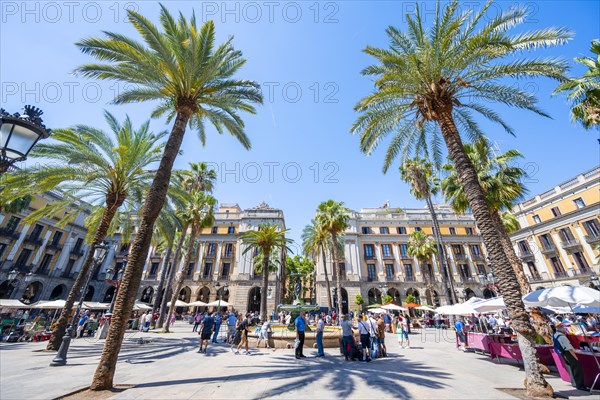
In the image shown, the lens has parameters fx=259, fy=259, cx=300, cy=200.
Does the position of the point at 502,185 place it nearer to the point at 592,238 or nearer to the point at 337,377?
the point at 337,377

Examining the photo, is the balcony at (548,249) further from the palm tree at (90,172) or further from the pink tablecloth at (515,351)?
the palm tree at (90,172)

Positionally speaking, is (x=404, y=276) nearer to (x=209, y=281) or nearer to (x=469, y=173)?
(x=209, y=281)

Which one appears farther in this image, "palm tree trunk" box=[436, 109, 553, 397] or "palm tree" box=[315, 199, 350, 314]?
"palm tree" box=[315, 199, 350, 314]

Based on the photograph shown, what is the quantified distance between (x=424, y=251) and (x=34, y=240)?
51.8 metres

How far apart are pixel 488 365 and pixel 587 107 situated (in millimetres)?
12118

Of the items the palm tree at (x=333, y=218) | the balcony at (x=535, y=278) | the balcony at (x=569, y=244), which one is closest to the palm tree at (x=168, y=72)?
the palm tree at (x=333, y=218)

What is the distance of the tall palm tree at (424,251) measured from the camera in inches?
1422

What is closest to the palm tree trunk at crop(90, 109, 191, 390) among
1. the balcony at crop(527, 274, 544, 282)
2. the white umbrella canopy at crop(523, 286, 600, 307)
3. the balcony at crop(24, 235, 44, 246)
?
the white umbrella canopy at crop(523, 286, 600, 307)

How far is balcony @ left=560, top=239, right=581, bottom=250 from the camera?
32.2 metres

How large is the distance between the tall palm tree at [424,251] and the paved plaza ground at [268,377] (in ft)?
90.3

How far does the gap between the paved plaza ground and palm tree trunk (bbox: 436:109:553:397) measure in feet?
2.66

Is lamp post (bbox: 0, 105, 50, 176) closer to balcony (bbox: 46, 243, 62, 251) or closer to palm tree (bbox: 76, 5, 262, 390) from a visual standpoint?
palm tree (bbox: 76, 5, 262, 390)

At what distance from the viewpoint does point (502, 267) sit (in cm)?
711

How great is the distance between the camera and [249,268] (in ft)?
129
